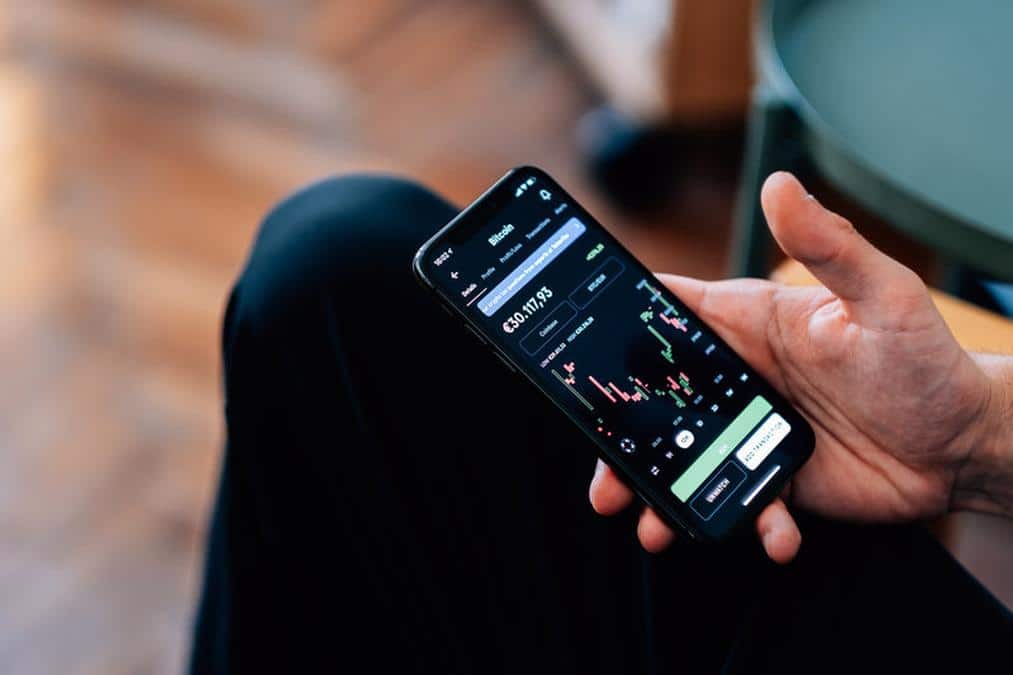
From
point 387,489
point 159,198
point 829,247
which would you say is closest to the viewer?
point 829,247

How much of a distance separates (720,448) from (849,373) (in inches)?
3.0

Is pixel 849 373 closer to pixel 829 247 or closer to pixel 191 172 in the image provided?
pixel 829 247

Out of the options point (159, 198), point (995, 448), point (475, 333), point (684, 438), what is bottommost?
point (995, 448)

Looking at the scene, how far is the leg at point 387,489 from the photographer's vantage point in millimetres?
594

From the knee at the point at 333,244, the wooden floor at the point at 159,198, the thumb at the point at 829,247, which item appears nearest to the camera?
the thumb at the point at 829,247

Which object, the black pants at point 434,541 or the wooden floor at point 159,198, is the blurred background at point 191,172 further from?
the black pants at point 434,541

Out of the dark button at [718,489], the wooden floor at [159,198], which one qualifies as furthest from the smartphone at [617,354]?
the wooden floor at [159,198]

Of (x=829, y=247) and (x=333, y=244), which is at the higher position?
(x=333, y=244)

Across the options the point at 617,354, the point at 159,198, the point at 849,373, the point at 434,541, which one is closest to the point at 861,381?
the point at 849,373

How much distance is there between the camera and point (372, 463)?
0.61 metres

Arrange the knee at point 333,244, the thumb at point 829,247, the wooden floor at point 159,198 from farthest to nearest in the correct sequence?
the wooden floor at point 159,198 < the knee at point 333,244 < the thumb at point 829,247

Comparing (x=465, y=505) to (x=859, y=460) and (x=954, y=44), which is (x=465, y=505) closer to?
(x=859, y=460)

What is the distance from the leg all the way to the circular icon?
A: 5cm

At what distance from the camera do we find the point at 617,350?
0.60 m
